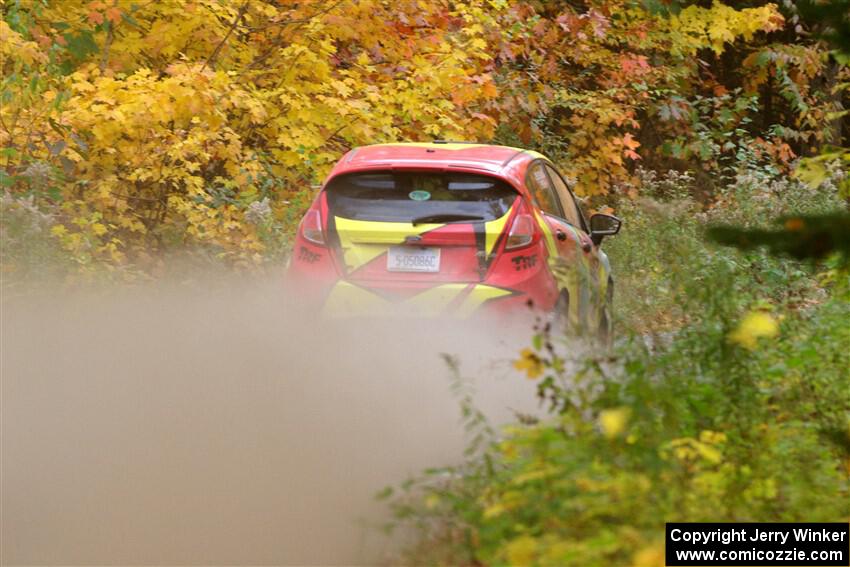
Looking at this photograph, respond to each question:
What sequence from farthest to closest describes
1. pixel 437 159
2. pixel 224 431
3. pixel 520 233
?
pixel 437 159, pixel 520 233, pixel 224 431

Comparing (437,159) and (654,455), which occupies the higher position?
(437,159)

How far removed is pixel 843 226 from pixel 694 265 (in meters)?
4.07

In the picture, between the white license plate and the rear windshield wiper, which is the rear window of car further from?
the white license plate

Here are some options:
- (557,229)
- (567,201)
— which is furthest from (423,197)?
(567,201)

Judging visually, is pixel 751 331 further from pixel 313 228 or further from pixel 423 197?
pixel 313 228

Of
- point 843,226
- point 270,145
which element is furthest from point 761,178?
point 843,226

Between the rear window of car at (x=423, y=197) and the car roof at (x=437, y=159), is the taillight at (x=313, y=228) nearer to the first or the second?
the rear window of car at (x=423, y=197)

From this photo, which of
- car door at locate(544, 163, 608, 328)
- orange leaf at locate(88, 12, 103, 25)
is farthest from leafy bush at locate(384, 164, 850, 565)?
orange leaf at locate(88, 12, 103, 25)

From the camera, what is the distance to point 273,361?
9.54 meters

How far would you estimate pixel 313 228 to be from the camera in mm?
9523

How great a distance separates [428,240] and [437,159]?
63 cm

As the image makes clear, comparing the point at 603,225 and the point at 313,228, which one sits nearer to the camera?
the point at 313,228

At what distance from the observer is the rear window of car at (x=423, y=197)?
30.6 feet

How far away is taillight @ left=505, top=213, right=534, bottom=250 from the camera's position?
9297mm
